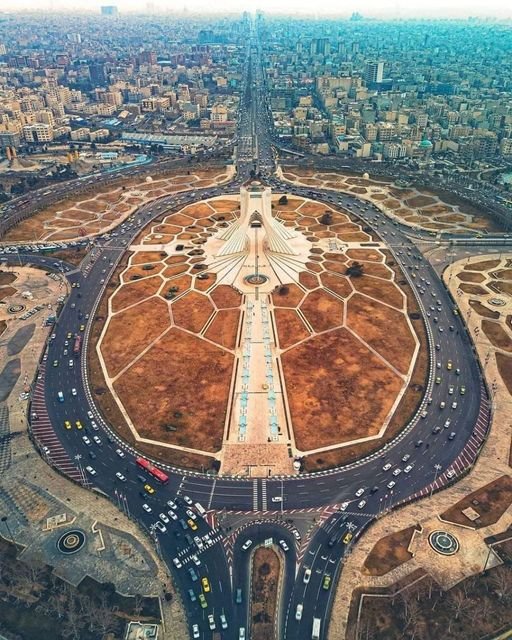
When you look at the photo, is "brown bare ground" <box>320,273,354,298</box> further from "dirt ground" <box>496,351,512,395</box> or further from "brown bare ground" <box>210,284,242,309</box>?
"dirt ground" <box>496,351,512,395</box>

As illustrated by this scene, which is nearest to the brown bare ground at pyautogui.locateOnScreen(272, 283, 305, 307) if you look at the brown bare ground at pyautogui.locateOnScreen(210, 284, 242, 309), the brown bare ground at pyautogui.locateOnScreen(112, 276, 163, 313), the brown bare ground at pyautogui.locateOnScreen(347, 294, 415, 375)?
the brown bare ground at pyautogui.locateOnScreen(210, 284, 242, 309)

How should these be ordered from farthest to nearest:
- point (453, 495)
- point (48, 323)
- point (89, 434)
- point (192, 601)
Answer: point (48, 323)
point (89, 434)
point (453, 495)
point (192, 601)

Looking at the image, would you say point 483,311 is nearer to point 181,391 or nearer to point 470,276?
point 470,276

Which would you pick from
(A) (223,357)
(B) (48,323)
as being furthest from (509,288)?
(B) (48,323)

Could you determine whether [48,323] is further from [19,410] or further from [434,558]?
[434,558]

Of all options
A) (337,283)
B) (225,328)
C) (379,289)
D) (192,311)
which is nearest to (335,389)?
(225,328)

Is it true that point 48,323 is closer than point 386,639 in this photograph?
No

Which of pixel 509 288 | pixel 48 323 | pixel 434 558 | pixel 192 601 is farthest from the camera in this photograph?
pixel 509 288

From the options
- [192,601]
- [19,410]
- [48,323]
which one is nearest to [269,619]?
[192,601]
